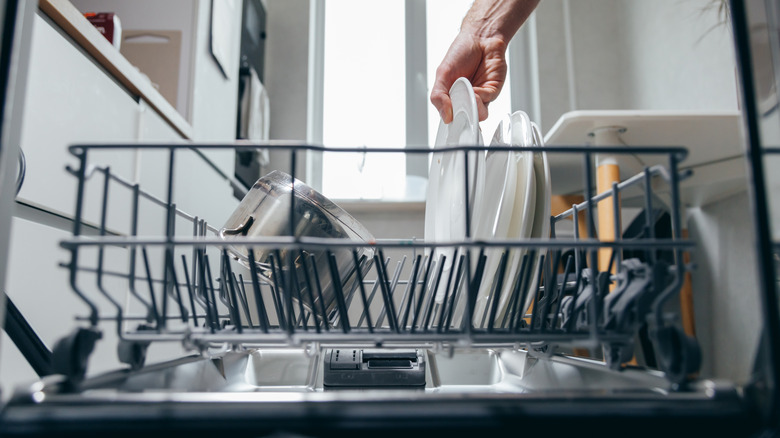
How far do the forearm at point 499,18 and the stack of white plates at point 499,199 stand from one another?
0.85 ft

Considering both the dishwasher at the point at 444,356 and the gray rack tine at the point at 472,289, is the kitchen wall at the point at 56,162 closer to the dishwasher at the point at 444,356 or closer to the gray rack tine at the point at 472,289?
the dishwasher at the point at 444,356

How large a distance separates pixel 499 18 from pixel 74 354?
30.7 inches

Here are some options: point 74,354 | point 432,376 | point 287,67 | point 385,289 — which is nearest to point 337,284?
point 385,289

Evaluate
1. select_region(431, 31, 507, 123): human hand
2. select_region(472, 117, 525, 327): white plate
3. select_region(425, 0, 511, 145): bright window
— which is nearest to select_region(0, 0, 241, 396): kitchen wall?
select_region(472, 117, 525, 327): white plate

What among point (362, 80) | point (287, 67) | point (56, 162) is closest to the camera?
point (56, 162)

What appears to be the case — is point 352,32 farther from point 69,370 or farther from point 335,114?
point 69,370

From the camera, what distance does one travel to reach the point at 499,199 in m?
0.56

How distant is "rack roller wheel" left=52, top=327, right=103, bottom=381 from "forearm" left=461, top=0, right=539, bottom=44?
729 mm

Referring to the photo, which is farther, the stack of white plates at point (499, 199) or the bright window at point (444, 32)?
the bright window at point (444, 32)

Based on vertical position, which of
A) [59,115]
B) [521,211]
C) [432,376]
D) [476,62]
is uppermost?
[476,62]

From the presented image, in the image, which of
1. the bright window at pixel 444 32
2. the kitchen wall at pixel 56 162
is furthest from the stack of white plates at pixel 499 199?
the bright window at pixel 444 32

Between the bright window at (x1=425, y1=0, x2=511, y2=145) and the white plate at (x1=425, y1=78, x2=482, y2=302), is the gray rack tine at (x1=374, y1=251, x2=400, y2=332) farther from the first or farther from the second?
the bright window at (x1=425, y1=0, x2=511, y2=145)

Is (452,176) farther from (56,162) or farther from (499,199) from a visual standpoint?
(56,162)

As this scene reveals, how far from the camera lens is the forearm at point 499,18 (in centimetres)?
89
